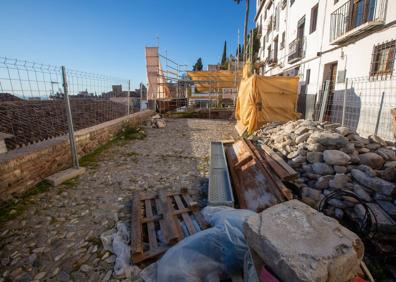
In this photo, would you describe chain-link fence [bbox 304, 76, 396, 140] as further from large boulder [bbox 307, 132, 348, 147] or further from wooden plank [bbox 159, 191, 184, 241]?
wooden plank [bbox 159, 191, 184, 241]

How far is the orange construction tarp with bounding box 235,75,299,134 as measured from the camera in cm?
708

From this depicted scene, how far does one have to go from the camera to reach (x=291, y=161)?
142 inches

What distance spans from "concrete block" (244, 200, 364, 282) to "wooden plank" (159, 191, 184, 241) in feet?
3.57

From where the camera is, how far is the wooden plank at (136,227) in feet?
6.46

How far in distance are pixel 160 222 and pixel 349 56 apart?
28.8 feet

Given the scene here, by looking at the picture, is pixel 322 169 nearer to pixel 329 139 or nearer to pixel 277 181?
pixel 329 139

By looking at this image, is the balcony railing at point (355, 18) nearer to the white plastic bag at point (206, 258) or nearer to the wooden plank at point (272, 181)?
the wooden plank at point (272, 181)

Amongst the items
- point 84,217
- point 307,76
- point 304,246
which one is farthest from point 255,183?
point 307,76

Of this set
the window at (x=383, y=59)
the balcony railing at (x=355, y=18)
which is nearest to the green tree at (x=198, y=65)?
the balcony railing at (x=355, y=18)

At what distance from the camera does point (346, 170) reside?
3.07 metres

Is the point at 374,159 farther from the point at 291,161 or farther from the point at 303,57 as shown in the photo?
the point at 303,57

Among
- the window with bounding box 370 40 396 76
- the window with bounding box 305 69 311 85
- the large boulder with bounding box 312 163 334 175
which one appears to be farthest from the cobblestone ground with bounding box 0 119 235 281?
the window with bounding box 305 69 311 85

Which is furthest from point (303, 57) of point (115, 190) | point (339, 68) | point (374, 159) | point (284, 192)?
point (115, 190)

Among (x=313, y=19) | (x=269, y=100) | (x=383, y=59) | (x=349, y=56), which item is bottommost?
(x=269, y=100)
